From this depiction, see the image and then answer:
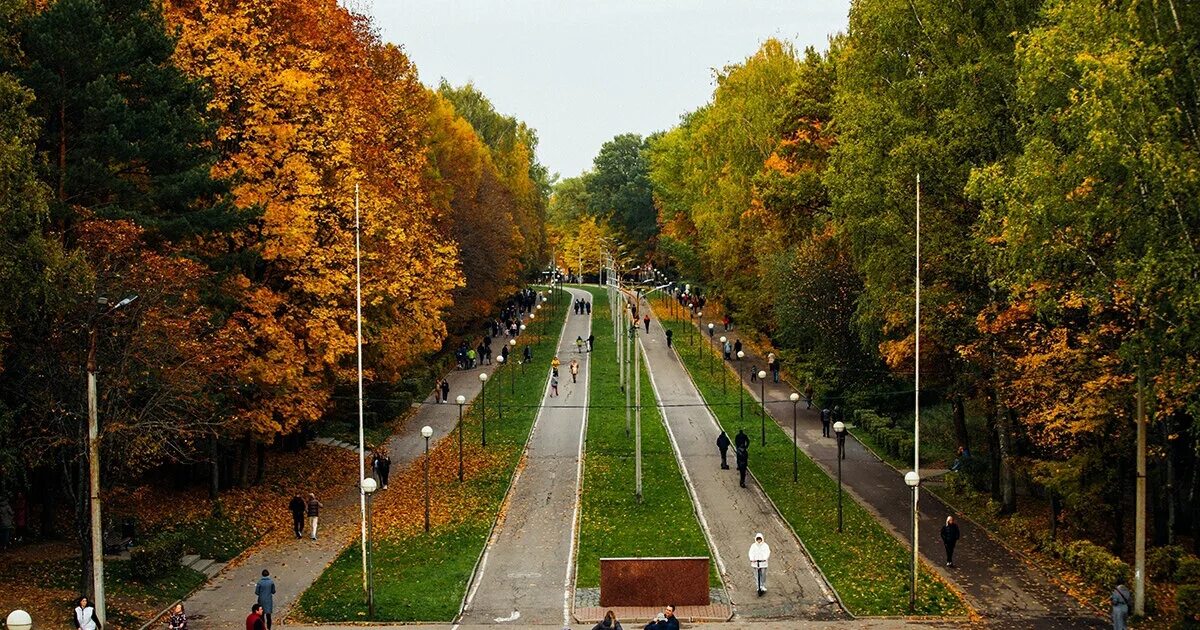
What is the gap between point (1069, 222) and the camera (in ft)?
75.1

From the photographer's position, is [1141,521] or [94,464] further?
[1141,521]

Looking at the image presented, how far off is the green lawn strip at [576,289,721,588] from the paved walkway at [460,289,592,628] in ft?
1.60

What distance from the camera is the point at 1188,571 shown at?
2484 centimetres

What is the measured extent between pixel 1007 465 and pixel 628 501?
413 inches

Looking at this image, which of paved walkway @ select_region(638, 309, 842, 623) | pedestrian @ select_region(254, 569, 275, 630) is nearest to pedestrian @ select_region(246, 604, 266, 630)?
pedestrian @ select_region(254, 569, 275, 630)

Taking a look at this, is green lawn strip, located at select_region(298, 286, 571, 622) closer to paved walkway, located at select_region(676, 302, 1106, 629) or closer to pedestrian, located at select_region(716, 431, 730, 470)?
pedestrian, located at select_region(716, 431, 730, 470)

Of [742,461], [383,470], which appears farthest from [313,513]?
[742,461]

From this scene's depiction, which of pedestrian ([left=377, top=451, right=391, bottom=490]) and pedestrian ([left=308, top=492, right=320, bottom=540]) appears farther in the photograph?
pedestrian ([left=377, top=451, right=391, bottom=490])

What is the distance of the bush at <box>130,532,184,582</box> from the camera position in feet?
86.9

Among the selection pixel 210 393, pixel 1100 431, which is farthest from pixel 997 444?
pixel 210 393

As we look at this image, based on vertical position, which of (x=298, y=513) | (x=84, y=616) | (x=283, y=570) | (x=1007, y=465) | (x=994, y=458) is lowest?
(x=283, y=570)

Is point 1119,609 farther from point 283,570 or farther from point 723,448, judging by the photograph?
point 283,570

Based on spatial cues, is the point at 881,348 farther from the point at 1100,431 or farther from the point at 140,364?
the point at 140,364

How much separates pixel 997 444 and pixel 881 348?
484cm
